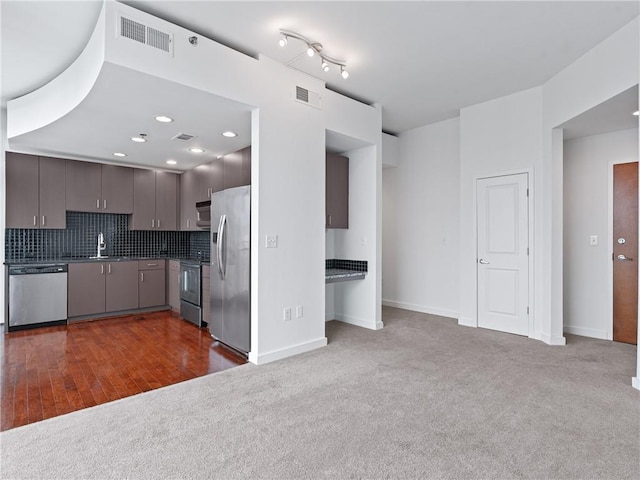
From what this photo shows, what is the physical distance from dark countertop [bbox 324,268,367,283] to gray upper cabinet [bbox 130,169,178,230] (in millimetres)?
3135

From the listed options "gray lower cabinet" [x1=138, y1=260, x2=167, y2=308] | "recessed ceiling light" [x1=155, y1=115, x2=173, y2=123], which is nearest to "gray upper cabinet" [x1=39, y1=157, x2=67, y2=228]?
"gray lower cabinet" [x1=138, y1=260, x2=167, y2=308]

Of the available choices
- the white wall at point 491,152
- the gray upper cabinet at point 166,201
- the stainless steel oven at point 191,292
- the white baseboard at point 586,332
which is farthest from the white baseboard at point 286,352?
the gray upper cabinet at point 166,201

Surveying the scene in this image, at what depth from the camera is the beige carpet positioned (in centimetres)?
189

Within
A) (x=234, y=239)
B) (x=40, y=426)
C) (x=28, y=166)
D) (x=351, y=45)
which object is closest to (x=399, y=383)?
(x=234, y=239)

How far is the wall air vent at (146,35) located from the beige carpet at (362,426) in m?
2.68

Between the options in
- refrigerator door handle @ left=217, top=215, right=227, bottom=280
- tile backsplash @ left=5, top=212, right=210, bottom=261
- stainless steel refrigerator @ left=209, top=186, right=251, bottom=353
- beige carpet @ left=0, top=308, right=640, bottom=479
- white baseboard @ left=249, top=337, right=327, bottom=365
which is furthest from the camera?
tile backsplash @ left=5, top=212, right=210, bottom=261

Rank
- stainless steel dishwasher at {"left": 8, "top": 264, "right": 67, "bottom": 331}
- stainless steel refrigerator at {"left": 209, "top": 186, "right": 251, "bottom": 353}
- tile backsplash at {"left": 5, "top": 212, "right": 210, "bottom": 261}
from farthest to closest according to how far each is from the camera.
→ tile backsplash at {"left": 5, "top": 212, "right": 210, "bottom": 261}
stainless steel dishwasher at {"left": 8, "top": 264, "right": 67, "bottom": 331}
stainless steel refrigerator at {"left": 209, "top": 186, "right": 251, "bottom": 353}

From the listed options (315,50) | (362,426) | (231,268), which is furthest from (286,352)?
(315,50)

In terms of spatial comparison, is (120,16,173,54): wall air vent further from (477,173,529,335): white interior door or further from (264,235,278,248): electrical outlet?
(477,173,529,335): white interior door

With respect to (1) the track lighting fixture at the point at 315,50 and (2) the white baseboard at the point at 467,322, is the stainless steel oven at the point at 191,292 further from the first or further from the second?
(2) the white baseboard at the point at 467,322

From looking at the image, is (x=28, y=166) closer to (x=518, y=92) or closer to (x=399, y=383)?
(x=399, y=383)

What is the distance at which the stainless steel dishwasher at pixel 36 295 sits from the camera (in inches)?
182

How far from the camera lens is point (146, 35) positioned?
8.93ft

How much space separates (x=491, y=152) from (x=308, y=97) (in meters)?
2.51
